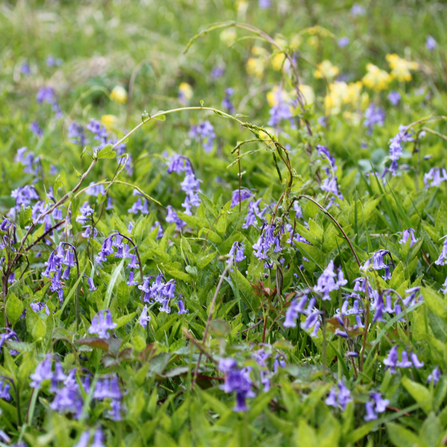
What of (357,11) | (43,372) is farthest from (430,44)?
(43,372)

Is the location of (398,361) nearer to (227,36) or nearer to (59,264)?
(59,264)

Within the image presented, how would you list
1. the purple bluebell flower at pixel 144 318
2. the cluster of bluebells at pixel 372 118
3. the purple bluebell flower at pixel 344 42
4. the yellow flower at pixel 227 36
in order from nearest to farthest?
1. the purple bluebell flower at pixel 144 318
2. the cluster of bluebells at pixel 372 118
3. the purple bluebell flower at pixel 344 42
4. the yellow flower at pixel 227 36

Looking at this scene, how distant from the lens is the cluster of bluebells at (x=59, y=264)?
213 centimetres

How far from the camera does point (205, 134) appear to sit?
383cm

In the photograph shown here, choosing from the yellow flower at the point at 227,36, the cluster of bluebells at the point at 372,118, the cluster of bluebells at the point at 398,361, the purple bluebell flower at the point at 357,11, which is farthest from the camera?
the purple bluebell flower at the point at 357,11

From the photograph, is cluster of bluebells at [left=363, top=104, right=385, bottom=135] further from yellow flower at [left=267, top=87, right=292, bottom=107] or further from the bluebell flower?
the bluebell flower

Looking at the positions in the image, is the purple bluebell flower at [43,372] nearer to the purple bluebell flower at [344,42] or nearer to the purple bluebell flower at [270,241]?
the purple bluebell flower at [270,241]

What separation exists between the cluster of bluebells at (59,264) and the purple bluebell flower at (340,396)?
121 centimetres

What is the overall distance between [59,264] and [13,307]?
0.25 metres

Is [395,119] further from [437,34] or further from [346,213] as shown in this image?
[437,34]

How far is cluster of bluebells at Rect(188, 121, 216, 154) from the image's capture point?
147 inches

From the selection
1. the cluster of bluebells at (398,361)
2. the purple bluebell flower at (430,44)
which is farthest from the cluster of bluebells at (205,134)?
the purple bluebell flower at (430,44)

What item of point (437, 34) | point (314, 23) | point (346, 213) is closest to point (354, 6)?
point (314, 23)

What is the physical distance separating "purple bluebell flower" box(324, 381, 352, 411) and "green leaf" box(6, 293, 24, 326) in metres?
1.31
